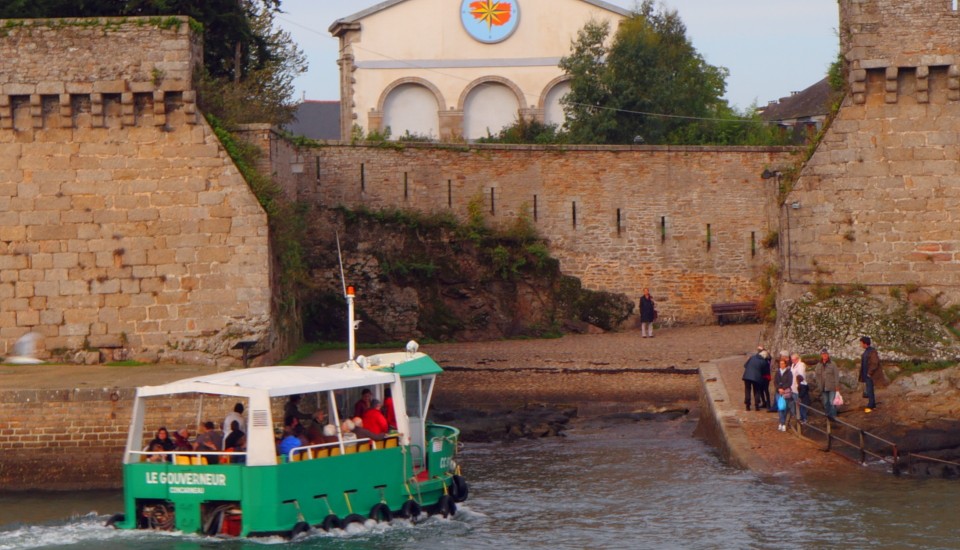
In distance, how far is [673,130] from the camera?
1574 inches

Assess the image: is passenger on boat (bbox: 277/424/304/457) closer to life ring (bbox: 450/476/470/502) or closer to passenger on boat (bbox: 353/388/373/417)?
passenger on boat (bbox: 353/388/373/417)

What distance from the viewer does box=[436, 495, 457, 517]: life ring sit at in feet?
60.0

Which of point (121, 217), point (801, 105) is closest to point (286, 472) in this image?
point (121, 217)

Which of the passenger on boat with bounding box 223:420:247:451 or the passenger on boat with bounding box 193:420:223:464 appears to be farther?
the passenger on boat with bounding box 223:420:247:451

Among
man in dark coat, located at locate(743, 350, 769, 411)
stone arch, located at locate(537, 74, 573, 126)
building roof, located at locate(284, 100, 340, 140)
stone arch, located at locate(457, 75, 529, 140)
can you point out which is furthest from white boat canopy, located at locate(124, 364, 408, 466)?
building roof, located at locate(284, 100, 340, 140)

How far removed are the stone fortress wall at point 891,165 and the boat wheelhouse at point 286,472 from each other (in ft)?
28.0

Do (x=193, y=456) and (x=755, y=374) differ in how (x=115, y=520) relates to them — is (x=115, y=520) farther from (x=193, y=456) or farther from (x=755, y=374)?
(x=755, y=374)

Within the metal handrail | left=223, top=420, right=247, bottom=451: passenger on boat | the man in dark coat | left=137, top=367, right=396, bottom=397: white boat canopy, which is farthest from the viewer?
the man in dark coat

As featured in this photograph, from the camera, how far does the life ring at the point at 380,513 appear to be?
1728 cm

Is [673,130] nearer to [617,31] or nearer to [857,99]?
[617,31]

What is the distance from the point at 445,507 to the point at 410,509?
0.71 m

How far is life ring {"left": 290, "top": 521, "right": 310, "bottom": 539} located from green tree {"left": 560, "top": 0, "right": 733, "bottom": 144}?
23.5 metres

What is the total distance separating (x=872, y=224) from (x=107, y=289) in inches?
472

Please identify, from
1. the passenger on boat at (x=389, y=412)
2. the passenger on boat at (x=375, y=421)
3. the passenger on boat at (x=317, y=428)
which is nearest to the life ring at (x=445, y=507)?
the passenger on boat at (x=389, y=412)
